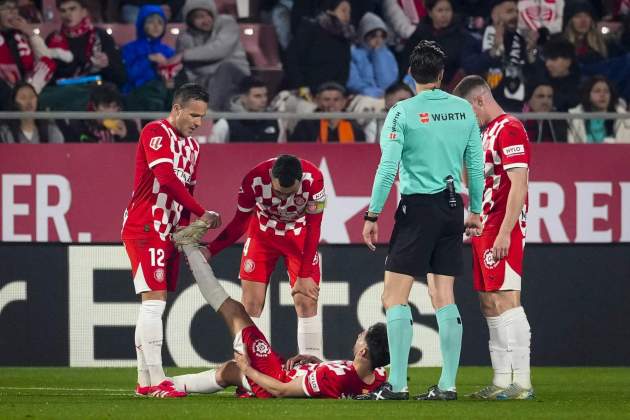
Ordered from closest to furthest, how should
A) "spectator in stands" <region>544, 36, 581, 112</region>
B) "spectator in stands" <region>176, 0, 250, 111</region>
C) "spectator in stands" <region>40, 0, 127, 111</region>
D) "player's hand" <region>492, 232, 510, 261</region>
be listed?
"player's hand" <region>492, 232, 510, 261</region> → "spectator in stands" <region>544, 36, 581, 112</region> → "spectator in stands" <region>176, 0, 250, 111</region> → "spectator in stands" <region>40, 0, 127, 111</region>

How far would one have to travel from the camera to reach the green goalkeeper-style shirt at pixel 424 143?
823cm

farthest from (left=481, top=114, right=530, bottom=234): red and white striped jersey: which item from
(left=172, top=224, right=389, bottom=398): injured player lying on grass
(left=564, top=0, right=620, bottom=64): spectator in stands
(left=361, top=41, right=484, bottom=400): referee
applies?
(left=564, top=0, right=620, bottom=64): spectator in stands

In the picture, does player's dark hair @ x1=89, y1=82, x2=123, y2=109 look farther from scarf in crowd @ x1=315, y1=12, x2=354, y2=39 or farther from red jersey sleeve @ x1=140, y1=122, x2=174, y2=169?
red jersey sleeve @ x1=140, y1=122, x2=174, y2=169

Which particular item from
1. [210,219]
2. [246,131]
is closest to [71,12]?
[246,131]

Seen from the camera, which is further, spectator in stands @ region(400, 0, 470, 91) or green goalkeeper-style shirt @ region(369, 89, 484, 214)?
spectator in stands @ region(400, 0, 470, 91)

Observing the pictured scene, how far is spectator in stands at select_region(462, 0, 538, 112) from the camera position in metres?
14.4

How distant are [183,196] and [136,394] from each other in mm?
1438

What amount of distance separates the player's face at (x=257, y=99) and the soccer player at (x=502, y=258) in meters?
4.76

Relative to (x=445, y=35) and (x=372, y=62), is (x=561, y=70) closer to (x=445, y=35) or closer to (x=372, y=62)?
(x=445, y=35)

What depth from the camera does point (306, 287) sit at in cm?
1001

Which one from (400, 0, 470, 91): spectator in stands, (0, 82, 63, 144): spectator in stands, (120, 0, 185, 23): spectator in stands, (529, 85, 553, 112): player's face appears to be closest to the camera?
(0, 82, 63, 144): spectator in stands

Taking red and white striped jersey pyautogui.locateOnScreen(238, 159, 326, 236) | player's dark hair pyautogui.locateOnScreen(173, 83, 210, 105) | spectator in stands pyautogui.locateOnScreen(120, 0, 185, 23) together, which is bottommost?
red and white striped jersey pyautogui.locateOnScreen(238, 159, 326, 236)

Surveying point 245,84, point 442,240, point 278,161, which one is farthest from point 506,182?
point 245,84

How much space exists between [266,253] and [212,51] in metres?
5.09
